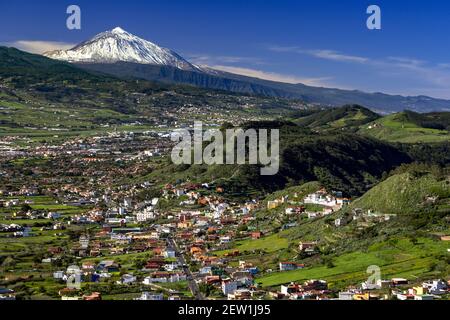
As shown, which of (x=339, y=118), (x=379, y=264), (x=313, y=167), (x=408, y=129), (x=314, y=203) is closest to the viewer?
(x=379, y=264)

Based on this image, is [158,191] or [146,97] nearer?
[158,191]

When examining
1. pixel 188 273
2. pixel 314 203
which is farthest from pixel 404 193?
pixel 188 273

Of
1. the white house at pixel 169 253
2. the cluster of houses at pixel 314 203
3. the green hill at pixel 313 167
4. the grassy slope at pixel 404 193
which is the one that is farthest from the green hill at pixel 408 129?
the white house at pixel 169 253

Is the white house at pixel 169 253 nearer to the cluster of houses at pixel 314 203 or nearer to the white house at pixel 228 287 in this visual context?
the white house at pixel 228 287

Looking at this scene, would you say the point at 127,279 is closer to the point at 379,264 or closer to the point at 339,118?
the point at 379,264
